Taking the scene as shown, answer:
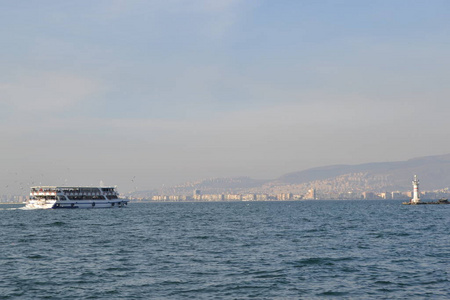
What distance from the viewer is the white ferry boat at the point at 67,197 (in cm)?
18312

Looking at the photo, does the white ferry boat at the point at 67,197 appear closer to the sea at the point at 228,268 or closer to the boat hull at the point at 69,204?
the boat hull at the point at 69,204

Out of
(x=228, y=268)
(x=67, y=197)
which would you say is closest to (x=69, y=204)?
(x=67, y=197)

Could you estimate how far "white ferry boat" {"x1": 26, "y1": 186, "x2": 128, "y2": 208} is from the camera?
183 meters

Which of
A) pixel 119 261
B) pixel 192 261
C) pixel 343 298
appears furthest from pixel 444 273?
pixel 119 261

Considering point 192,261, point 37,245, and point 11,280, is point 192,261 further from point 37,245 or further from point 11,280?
point 37,245

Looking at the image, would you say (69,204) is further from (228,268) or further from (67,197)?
A: (228,268)

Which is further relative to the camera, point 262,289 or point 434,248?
point 434,248

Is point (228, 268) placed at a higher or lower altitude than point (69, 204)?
lower

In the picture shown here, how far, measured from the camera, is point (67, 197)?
18538 cm

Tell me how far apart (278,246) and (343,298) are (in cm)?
2504

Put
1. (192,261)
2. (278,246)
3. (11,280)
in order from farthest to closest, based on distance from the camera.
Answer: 1. (278,246)
2. (192,261)
3. (11,280)

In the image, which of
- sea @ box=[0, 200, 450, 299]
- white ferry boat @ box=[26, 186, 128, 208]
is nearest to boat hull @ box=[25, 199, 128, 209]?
white ferry boat @ box=[26, 186, 128, 208]

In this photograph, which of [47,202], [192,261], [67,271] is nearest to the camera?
[67,271]

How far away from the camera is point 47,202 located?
183 meters
